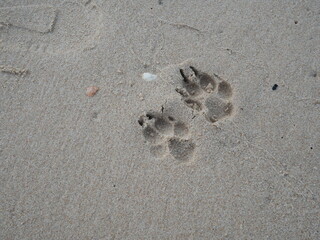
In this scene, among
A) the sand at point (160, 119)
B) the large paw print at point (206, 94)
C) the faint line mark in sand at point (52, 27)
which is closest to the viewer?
the sand at point (160, 119)

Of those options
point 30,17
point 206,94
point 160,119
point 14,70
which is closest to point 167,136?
point 160,119

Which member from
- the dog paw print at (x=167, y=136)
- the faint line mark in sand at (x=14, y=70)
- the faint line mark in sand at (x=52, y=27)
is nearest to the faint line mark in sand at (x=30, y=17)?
the faint line mark in sand at (x=52, y=27)

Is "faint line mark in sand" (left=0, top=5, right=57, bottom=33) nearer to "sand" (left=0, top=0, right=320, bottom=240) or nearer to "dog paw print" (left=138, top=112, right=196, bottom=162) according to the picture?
"sand" (left=0, top=0, right=320, bottom=240)

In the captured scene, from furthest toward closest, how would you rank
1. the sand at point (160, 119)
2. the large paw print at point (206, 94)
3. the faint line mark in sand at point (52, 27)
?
the faint line mark in sand at point (52, 27) < the large paw print at point (206, 94) < the sand at point (160, 119)

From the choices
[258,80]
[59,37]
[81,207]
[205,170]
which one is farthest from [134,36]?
[81,207]

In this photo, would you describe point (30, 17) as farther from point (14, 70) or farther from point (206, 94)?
point (206, 94)

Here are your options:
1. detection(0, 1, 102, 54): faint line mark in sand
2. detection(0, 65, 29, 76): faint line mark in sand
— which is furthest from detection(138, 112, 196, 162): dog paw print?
detection(0, 65, 29, 76): faint line mark in sand

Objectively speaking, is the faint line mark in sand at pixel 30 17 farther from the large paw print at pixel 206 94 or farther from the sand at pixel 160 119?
the large paw print at pixel 206 94
